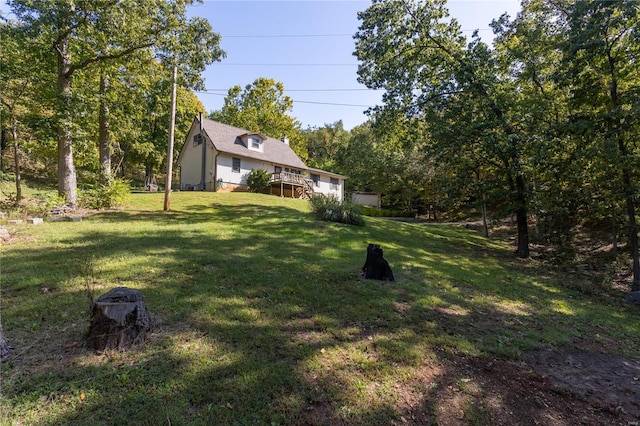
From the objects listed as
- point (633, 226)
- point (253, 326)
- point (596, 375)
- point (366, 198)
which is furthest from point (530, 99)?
point (366, 198)

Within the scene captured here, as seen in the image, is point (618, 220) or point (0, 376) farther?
point (618, 220)

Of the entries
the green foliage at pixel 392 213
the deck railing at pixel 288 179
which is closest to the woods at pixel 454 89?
the deck railing at pixel 288 179

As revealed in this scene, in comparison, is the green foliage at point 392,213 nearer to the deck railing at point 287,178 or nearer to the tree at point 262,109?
the deck railing at point 287,178

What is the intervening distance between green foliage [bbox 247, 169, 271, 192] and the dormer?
3.05 meters

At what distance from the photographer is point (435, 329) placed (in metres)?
4.10

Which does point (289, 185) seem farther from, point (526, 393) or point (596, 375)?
point (526, 393)

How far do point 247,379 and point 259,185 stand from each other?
20.4 meters

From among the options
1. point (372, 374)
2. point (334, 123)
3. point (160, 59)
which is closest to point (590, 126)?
point (372, 374)

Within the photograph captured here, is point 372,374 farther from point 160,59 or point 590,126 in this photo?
point 160,59

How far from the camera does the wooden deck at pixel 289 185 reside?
2312 centimetres

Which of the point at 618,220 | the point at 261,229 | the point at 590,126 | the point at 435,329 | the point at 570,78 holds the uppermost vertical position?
the point at 570,78

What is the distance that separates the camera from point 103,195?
39.2 ft

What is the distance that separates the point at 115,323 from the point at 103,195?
11.3 metres

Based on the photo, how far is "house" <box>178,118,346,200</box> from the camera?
21.8 metres
